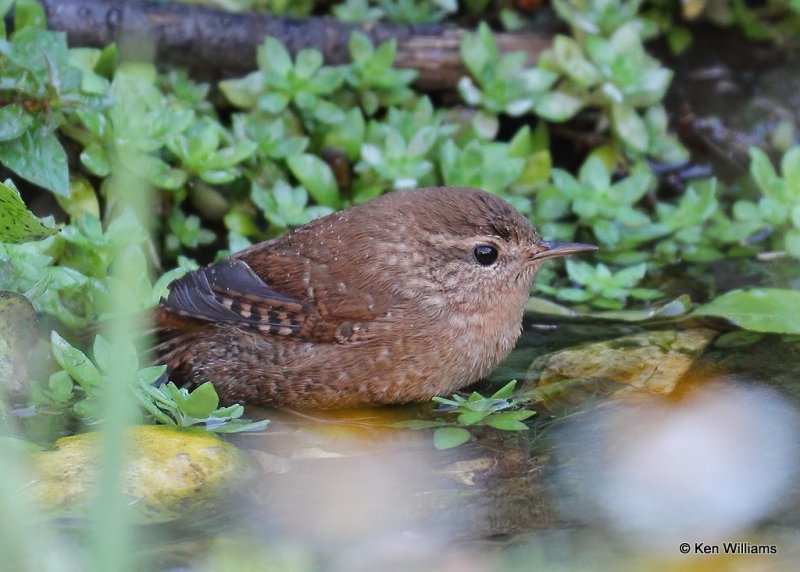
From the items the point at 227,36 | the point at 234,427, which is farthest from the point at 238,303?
the point at 227,36

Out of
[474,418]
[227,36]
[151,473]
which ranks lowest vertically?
[474,418]

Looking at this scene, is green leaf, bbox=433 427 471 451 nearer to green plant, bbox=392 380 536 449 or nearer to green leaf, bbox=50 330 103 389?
green plant, bbox=392 380 536 449

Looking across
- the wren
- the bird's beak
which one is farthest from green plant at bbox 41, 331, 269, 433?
the bird's beak

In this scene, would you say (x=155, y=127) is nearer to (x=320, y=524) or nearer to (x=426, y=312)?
(x=426, y=312)

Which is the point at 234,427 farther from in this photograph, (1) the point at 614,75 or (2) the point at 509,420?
(1) the point at 614,75

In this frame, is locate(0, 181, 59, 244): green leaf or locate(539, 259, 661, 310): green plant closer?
locate(0, 181, 59, 244): green leaf

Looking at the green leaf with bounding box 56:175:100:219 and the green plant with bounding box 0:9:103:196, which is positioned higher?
the green plant with bounding box 0:9:103:196

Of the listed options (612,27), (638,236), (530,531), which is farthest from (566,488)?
(612,27)
